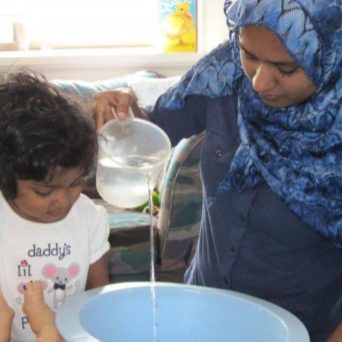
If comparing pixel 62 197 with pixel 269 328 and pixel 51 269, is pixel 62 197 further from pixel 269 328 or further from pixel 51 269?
pixel 269 328

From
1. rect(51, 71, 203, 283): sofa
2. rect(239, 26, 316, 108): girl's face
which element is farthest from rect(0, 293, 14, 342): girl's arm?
rect(51, 71, 203, 283): sofa

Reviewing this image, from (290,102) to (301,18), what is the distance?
5.0 inches

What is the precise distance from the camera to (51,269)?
107 cm

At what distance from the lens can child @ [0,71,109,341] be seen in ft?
3.20

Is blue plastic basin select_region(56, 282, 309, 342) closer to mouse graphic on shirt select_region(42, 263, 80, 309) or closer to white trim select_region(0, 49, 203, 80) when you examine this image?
mouse graphic on shirt select_region(42, 263, 80, 309)

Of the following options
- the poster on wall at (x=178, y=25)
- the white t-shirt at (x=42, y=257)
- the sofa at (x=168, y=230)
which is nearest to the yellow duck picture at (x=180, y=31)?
the poster on wall at (x=178, y=25)

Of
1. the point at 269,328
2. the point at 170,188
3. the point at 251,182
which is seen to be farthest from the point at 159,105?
the point at 170,188

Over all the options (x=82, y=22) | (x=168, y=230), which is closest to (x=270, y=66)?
(x=168, y=230)

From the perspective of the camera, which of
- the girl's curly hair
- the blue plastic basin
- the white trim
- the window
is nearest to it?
the blue plastic basin

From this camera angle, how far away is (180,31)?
3.01 metres

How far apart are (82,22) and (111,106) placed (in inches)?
83.9

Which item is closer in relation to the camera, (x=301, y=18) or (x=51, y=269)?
(x=301, y=18)

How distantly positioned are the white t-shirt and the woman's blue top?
0.21 metres

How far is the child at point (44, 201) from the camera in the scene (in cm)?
98
